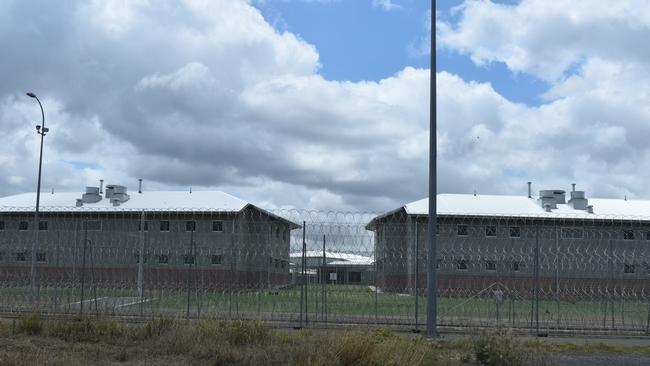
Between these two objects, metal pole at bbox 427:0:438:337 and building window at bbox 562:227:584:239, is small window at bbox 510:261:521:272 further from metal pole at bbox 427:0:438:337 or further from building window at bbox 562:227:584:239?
metal pole at bbox 427:0:438:337

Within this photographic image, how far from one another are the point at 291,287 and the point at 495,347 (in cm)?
766

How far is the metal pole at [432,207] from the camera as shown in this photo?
1267cm

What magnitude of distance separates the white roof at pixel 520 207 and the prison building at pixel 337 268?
77.6 ft

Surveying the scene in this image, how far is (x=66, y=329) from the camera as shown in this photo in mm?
10500

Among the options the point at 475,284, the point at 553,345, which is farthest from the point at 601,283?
the point at 553,345

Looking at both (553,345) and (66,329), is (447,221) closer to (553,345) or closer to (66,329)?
(553,345)

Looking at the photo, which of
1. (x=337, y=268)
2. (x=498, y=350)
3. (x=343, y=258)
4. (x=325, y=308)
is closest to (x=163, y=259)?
(x=325, y=308)

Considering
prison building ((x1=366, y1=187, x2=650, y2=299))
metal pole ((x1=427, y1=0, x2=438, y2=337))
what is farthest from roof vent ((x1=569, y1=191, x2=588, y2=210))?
metal pole ((x1=427, y1=0, x2=438, y2=337))

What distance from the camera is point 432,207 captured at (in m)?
12.9

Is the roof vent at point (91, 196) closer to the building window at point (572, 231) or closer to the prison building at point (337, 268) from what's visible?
the building window at point (572, 231)

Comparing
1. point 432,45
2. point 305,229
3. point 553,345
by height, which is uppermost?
point 432,45

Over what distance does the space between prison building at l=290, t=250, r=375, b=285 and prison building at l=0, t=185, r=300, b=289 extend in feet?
2.83

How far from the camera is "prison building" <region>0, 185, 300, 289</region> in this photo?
16.7 meters

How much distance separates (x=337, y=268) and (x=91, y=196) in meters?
35.5
